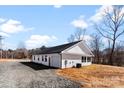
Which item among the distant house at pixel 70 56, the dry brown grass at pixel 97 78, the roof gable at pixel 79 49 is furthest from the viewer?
the roof gable at pixel 79 49

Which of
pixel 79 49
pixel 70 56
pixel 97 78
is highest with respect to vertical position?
pixel 79 49

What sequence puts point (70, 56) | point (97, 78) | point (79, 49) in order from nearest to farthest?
point (97, 78)
point (70, 56)
point (79, 49)

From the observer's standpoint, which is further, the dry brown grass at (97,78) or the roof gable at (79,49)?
the roof gable at (79,49)

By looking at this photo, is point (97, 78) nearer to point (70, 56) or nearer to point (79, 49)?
point (70, 56)

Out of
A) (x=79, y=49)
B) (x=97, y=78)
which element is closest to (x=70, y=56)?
(x=79, y=49)

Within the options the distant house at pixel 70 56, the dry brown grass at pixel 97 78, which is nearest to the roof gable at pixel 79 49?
the distant house at pixel 70 56

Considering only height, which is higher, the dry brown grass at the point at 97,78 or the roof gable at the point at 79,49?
the roof gable at the point at 79,49

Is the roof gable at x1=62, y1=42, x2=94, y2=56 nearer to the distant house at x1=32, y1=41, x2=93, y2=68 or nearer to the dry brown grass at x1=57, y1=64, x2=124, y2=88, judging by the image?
the distant house at x1=32, y1=41, x2=93, y2=68

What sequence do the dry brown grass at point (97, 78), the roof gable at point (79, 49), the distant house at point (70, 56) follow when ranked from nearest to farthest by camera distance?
the dry brown grass at point (97, 78) → the distant house at point (70, 56) → the roof gable at point (79, 49)

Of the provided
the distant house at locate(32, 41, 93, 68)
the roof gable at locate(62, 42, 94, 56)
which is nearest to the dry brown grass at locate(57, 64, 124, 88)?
the distant house at locate(32, 41, 93, 68)

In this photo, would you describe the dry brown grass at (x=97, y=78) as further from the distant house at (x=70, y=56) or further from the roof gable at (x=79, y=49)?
the roof gable at (x=79, y=49)

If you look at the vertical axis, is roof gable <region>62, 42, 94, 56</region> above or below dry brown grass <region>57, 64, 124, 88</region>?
above

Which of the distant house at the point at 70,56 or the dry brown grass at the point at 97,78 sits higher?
the distant house at the point at 70,56
